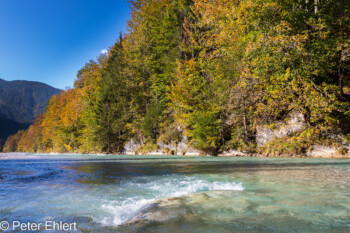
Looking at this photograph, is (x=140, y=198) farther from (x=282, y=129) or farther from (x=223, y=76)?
(x=223, y=76)

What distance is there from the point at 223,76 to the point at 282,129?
6.02 m

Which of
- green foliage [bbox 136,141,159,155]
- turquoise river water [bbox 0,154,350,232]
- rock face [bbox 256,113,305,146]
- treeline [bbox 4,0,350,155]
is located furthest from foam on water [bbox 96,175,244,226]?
green foliage [bbox 136,141,159,155]

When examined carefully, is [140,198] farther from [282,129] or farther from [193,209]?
[282,129]

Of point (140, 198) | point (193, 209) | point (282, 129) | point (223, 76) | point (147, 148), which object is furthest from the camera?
point (147, 148)

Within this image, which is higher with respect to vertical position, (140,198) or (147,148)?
(147,148)

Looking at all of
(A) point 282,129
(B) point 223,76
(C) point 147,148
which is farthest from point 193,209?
(C) point 147,148

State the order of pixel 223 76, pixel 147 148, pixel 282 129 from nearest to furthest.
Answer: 1. pixel 282 129
2. pixel 223 76
3. pixel 147 148

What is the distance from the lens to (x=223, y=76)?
16.3 meters

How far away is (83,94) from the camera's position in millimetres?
36500

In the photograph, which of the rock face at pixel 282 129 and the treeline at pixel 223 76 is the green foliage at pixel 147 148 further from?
the rock face at pixel 282 129

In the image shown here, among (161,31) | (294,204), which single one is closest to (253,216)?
(294,204)

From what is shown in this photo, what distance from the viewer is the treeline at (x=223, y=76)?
1035 cm

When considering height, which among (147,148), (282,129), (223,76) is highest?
(223,76)

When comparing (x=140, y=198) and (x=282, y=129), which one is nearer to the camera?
(x=140, y=198)
